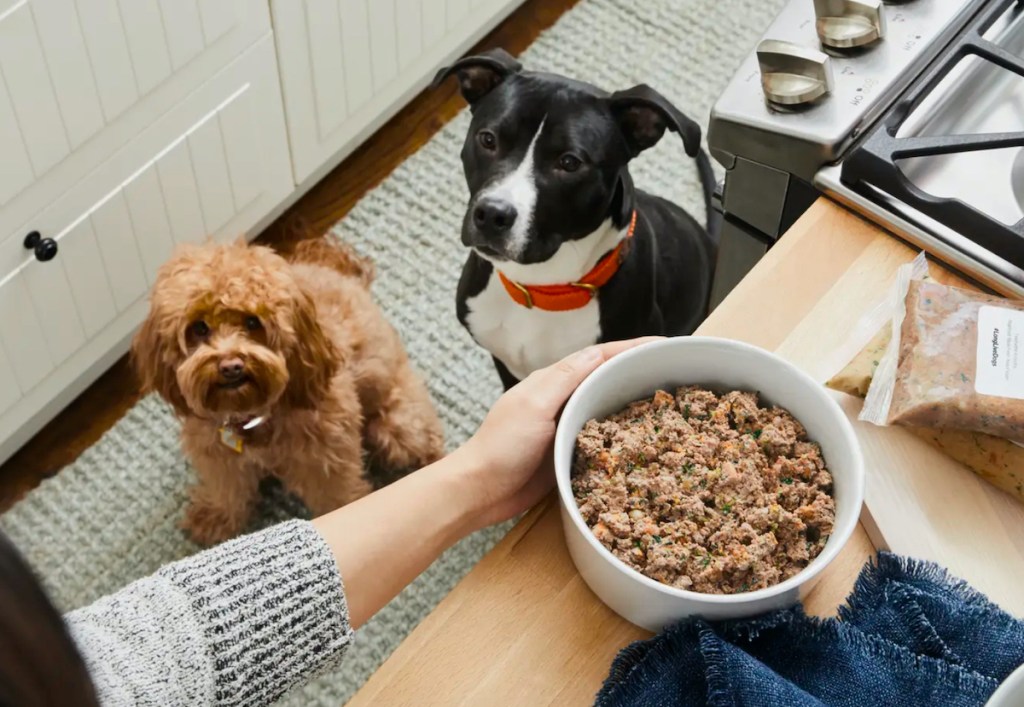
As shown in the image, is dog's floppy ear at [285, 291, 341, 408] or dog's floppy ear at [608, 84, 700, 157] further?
dog's floppy ear at [285, 291, 341, 408]

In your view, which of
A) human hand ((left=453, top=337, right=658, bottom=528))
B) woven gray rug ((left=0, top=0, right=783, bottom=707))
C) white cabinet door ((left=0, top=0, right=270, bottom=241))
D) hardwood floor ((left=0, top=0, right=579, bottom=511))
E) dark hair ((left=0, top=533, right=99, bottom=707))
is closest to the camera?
dark hair ((left=0, top=533, right=99, bottom=707))

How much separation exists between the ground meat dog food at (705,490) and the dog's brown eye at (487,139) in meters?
0.58

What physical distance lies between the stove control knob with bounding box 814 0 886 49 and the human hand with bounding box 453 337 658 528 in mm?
333

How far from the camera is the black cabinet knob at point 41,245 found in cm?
145

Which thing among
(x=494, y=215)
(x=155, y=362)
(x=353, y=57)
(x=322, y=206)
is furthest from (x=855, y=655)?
(x=322, y=206)

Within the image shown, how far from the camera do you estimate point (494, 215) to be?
122cm

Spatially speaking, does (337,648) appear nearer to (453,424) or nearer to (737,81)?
(737,81)

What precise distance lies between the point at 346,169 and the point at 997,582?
5.25 feet

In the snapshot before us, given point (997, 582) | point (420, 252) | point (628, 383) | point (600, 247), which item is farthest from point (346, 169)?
point (997, 582)

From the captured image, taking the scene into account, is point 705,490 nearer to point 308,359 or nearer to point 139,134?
point 308,359

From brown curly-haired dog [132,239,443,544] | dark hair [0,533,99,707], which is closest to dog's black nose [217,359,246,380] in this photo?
brown curly-haired dog [132,239,443,544]

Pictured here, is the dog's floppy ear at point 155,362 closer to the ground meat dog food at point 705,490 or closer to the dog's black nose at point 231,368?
the dog's black nose at point 231,368

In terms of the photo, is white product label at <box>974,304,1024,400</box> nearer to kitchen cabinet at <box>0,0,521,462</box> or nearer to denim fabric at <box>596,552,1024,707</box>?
denim fabric at <box>596,552,1024,707</box>

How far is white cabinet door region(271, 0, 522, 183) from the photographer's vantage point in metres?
1.71
